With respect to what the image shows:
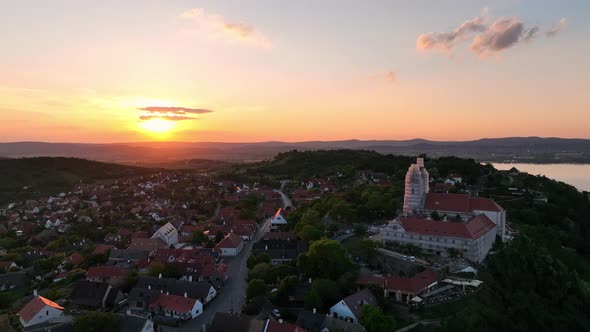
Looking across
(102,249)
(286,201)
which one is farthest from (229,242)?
(286,201)

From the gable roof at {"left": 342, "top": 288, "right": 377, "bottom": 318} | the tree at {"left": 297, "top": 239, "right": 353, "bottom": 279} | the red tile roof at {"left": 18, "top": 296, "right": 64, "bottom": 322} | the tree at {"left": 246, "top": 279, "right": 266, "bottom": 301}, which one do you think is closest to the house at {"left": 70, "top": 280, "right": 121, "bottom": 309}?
the red tile roof at {"left": 18, "top": 296, "right": 64, "bottom": 322}

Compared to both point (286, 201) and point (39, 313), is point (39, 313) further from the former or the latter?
point (286, 201)

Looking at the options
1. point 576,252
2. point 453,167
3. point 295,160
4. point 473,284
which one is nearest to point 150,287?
point 473,284

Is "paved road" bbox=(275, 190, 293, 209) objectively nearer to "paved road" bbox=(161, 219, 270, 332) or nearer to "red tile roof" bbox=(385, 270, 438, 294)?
"paved road" bbox=(161, 219, 270, 332)

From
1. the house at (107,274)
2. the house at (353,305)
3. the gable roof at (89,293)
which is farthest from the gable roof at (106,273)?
the house at (353,305)

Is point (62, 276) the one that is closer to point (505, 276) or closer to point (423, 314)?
point (423, 314)

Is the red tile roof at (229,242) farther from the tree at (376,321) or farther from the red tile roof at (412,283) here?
the tree at (376,321)
